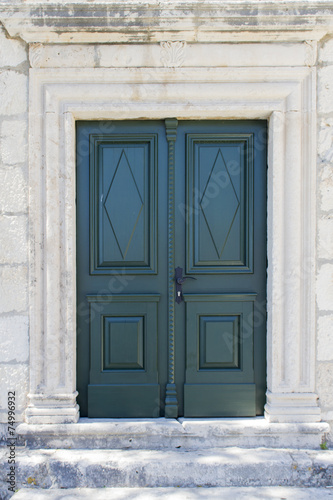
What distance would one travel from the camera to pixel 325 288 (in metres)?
3.17

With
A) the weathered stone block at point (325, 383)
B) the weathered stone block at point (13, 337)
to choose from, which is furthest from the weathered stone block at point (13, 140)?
the weathered stone block at point (325, 383)

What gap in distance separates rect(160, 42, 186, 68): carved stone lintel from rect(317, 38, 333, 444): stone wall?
1015 mm

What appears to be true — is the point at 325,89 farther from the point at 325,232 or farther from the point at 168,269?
the point at 168,269

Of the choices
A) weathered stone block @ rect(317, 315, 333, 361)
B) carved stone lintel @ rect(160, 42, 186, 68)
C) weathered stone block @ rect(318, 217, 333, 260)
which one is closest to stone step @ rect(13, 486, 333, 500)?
weathered stone block @ rect(317, 315, 333, 361)

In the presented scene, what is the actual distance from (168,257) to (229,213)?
0.58 metres

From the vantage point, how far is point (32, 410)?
10.3 ft

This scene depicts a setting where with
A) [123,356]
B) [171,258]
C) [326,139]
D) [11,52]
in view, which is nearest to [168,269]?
[171,258]

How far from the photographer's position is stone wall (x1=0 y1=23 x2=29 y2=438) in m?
3.15

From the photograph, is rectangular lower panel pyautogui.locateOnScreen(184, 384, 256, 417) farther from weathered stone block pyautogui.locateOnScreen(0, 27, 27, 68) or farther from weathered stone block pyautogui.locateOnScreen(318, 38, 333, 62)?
weathered stone block pyautogui.locateOnScreen(0, 27, 27, 68)

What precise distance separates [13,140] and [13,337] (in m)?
1.45

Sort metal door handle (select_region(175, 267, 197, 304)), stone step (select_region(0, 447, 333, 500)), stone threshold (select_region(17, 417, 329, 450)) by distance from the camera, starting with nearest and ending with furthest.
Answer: stone step (select_region(0, 447, 333, 500)) < stone threshold (select_region(17, 417, 329, 450)) < metal door handle (select_region(175, 267, 197, 304))

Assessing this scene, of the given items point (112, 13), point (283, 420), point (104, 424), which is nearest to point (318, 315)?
point (283, 420)

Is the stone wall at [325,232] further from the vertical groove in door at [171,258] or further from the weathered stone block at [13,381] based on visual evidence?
the weathered stone block at [13,381]

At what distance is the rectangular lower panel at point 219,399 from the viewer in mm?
3301
